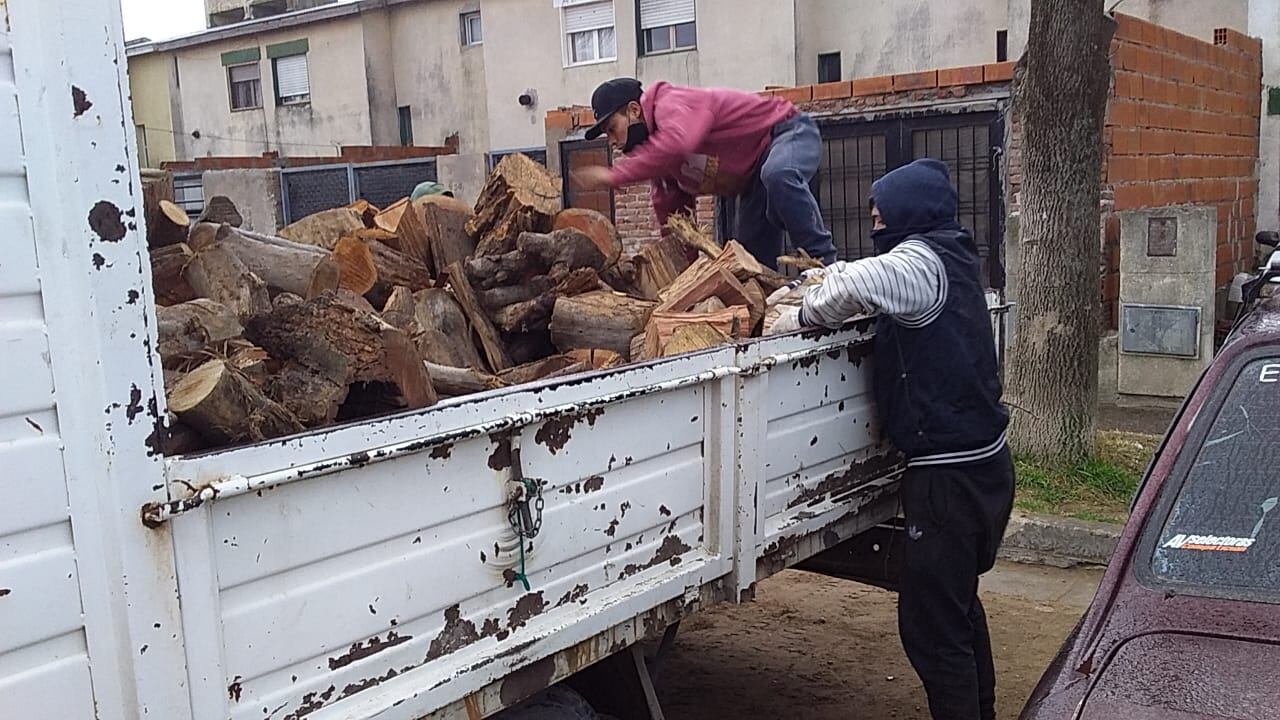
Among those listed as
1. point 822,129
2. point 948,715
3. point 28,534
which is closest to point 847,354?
point 948,715

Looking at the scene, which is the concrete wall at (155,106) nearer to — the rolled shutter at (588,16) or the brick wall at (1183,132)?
the rolled shutter at (588,16)

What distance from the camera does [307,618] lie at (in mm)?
2084

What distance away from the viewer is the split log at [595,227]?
4227 millimetres

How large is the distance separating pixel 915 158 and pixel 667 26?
12.4 m

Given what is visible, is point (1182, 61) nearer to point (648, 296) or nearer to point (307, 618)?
point (648, 296)

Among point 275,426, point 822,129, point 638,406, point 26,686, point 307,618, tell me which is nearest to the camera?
point 26,686

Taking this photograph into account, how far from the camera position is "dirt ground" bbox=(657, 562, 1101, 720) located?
4410 millimetres

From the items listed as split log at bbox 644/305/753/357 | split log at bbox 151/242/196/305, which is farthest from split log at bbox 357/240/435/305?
split log at bbox 644/305/753/357

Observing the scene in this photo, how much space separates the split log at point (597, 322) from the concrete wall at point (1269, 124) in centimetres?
1079

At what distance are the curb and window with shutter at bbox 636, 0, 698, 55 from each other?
16.4 metres

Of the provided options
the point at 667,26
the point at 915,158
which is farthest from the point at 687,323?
the point at 667,26

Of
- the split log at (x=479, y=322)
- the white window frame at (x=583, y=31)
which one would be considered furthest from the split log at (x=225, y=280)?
the white window frame at (x=583, y=31)

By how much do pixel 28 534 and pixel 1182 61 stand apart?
33.3 feet

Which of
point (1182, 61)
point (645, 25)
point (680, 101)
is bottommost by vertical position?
point (680, 101)
